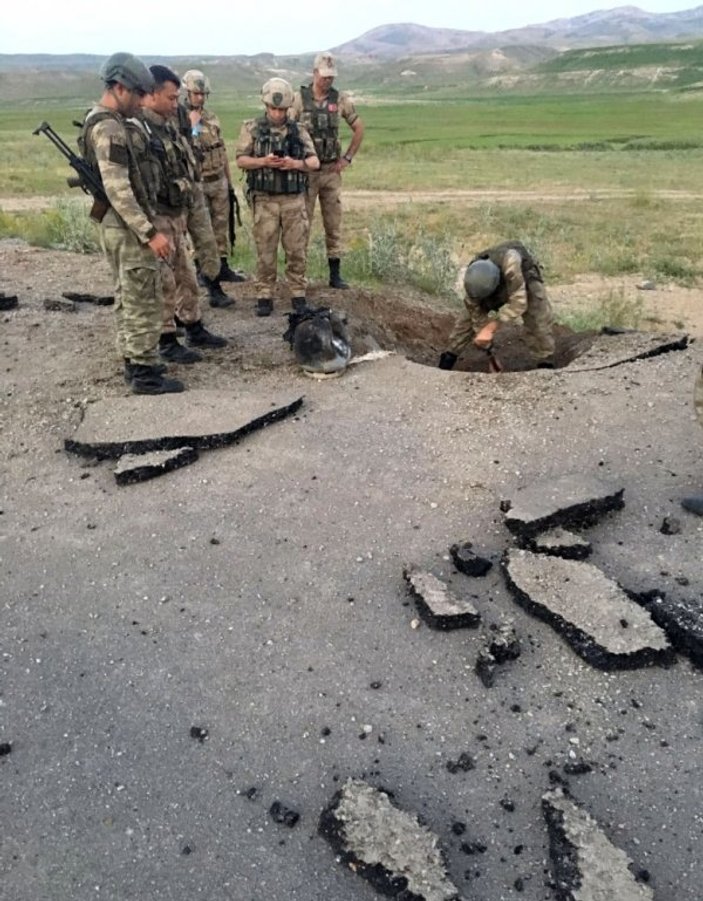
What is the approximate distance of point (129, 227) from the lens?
471 cm

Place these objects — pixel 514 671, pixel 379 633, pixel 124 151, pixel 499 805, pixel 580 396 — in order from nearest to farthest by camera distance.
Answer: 1. pixel 499 805
2. pixel 514 671
3. pixel 379 633
4. pixel 124 151
5. pixel 580 396

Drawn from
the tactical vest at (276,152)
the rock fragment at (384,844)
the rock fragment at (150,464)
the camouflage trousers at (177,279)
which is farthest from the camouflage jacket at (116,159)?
the rock fragment at (384,844)

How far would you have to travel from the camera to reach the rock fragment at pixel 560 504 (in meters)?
3.67

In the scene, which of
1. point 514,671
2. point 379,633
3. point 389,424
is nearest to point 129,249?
point 389,424

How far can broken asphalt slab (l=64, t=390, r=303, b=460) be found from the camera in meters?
4.43

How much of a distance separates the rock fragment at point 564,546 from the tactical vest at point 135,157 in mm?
3197

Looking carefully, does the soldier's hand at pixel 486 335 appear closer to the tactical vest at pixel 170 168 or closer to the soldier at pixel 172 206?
the soldier at pixel 172 206

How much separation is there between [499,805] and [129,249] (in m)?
3.82

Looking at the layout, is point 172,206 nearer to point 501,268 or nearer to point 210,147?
point 210,147

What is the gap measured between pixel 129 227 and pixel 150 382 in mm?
965

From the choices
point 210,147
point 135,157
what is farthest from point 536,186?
point 135,157

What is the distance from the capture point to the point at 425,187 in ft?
68.9

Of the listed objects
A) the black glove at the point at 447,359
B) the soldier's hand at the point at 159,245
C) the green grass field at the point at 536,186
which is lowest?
the green grass field at the point at 536,186

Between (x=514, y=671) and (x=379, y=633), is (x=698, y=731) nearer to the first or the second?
(x=514, y=671)
